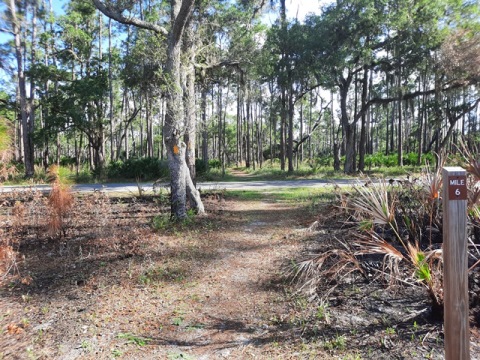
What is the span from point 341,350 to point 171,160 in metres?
5.67

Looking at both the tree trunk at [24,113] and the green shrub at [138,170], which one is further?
the green shrub at [138,170]

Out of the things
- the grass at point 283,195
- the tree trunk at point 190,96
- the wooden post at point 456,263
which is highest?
the tree trunk at point 190,96

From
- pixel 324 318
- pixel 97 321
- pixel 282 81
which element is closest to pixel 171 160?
pixel 97 321

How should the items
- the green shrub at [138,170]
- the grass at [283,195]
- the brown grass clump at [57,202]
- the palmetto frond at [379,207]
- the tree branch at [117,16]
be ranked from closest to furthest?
the palmetto frond at [379,207], the brown grass clump at [57,202], the tree branch at [117,16], the grass at [283,195], the green shrub at [138,170]

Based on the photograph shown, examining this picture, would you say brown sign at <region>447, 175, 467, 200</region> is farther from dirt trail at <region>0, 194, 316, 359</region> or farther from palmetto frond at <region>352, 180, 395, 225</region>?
dirt trail at <region>0, 194, 316, 359</region>

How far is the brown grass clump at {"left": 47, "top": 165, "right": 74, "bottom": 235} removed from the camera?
19.7 feet

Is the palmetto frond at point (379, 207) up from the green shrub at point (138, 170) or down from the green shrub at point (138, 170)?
down

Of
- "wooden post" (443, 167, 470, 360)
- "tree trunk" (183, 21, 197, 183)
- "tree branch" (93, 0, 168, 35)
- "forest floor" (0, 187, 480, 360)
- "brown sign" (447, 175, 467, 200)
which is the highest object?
"tree branch" (93, 0, 168, 35)

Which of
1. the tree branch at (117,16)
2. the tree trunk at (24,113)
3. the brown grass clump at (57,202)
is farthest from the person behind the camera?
the tree trunk at (24,113)

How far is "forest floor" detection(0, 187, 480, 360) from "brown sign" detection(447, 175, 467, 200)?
1.63m

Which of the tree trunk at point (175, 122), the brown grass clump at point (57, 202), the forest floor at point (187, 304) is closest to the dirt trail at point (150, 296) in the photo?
the forest floor at point (187, 304)

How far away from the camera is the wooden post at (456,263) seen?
2066mm

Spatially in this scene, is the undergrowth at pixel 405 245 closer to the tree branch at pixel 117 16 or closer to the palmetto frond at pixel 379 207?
the palmetto frond at pixel 379 207

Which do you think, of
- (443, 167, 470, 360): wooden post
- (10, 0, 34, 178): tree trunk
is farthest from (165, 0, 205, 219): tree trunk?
(10, 0, 34, 178): tree trunk
